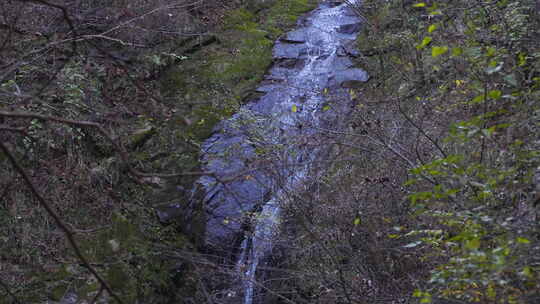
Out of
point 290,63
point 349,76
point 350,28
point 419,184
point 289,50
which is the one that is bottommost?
point 349,76

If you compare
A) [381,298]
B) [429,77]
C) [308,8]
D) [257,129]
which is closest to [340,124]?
[257,129]

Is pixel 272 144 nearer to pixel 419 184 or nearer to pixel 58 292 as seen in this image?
pixel 419 184

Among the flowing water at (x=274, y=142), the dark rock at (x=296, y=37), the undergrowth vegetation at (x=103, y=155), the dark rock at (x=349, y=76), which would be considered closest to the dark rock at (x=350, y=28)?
the flowing water at (x=274, y=142)

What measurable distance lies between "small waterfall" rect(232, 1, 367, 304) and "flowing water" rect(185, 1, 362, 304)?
0.01m

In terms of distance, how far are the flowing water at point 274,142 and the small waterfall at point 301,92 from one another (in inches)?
0.5

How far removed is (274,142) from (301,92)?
125 inches

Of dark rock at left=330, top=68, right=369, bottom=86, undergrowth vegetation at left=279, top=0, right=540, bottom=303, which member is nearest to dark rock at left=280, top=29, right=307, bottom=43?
dark rock at left=330, top=68, right=369, bottom=86

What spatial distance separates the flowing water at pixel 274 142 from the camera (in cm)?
548

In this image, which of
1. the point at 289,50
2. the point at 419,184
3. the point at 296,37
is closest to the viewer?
the point at 419,184

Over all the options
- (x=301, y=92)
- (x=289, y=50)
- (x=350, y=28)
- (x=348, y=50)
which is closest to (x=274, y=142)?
(x=301, y=92)

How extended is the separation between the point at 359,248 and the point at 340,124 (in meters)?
1.83

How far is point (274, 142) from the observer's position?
5.88 m

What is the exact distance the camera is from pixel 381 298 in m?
4.32

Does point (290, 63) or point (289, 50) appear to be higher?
point (289, 50)
